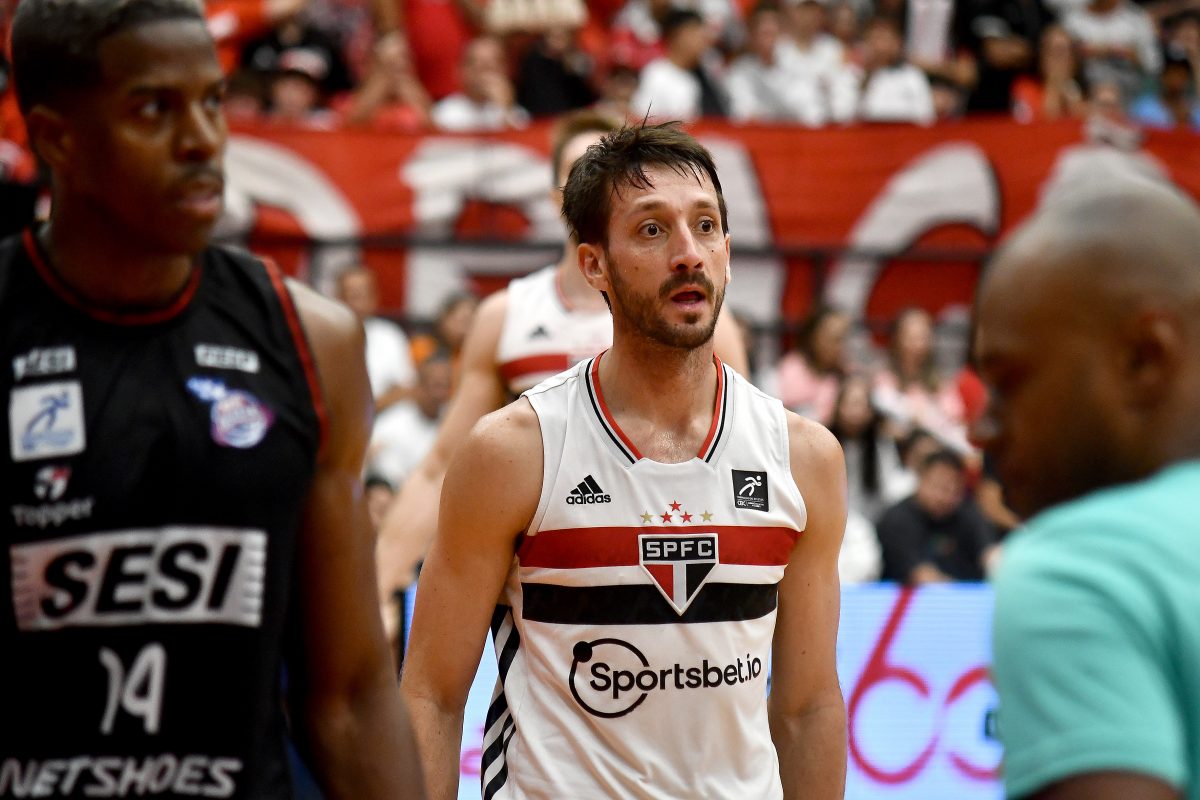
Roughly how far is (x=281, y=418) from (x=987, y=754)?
6.26m

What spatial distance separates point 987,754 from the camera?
27.2 ft

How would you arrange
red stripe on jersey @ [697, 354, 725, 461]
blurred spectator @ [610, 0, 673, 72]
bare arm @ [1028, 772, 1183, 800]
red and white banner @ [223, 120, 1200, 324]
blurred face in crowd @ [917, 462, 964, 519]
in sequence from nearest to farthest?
bare arm @ [1028, 772, 1183, 800] → red stripe on jersey @ [697, 354, 725, 461] → blurred face in crowd @ [917, 462, 964, 519] → red and white banner @ [223, 120, 1200, 324] → blurred spectator @ [610, 0, 673, 72]

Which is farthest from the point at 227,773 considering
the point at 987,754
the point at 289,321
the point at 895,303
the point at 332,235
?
the point at 895,303

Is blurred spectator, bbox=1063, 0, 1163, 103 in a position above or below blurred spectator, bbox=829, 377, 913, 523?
above

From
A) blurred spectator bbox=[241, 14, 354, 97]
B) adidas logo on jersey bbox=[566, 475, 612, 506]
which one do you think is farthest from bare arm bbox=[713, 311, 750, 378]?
blurred spectator bbox=[241, 14, 354, 97]

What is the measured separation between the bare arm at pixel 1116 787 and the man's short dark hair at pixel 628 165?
107 inches

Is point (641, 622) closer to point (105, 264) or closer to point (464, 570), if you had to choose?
point (464, 570)

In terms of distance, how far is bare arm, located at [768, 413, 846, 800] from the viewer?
4.23 meters

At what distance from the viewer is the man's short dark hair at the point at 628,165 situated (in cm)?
438

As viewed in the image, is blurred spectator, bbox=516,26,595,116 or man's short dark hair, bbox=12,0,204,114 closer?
man's short dark hair, bbox=12,0,204,114

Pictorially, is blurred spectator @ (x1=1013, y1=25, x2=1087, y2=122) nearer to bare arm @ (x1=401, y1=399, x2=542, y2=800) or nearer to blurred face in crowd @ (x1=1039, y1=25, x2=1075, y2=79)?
blurred face in crowd @ (x1=1039, y1=25, x2=1075, y2=79)

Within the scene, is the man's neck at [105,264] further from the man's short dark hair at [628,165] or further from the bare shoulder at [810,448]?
the bare shoulder at [810,448]

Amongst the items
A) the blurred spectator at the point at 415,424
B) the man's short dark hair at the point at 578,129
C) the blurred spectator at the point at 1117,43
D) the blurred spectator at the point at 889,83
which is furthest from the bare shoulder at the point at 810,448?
the blurred spectator at the point at 1117,43

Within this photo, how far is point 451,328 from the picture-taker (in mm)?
11562
